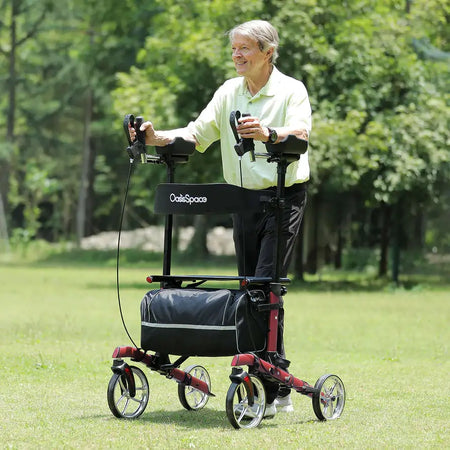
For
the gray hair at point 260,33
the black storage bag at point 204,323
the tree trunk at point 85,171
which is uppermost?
the tree trunk at point 85,171

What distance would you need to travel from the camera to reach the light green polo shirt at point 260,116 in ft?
22.0

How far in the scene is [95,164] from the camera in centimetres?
4756

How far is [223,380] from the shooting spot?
886 centimetres

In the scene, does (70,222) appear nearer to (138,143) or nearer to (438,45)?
(438,45)

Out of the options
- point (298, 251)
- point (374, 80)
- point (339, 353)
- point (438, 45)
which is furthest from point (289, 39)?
point (339, 353)

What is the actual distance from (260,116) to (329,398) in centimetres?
172

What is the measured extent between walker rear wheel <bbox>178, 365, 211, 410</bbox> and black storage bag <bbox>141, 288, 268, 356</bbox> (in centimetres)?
75

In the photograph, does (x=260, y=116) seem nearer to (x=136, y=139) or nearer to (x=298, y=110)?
(x=298, y=110)

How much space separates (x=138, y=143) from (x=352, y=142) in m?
15.9

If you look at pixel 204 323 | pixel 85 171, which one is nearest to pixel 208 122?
pixel 204 323

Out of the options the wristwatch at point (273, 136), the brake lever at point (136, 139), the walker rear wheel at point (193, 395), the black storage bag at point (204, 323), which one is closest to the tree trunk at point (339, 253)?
the walker rear wheel at point (193, 395)

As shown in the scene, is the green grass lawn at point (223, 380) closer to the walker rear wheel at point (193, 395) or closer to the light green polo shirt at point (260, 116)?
the walker rear wheel at point (193, 395)

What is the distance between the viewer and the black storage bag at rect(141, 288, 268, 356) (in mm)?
6207

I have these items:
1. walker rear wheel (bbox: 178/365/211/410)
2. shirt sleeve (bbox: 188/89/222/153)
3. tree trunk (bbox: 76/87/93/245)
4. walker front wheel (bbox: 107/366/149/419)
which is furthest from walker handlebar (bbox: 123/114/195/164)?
tree trunk (bbox: 76/87/93/245)
